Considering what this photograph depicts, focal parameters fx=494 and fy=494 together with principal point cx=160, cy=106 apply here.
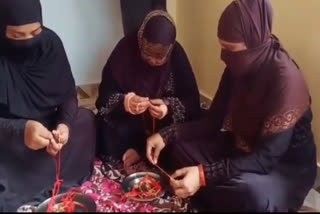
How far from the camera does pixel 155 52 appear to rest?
1933 millimetres

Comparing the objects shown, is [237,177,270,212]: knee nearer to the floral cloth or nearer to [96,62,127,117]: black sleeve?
the floral cloth

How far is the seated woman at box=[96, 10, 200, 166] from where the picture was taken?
6.72 ft

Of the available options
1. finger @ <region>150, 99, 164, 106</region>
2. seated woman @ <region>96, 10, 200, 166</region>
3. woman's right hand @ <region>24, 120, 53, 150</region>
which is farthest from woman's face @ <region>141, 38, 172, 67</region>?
woman's right hand @ <region>24, 120, 53, 150</region>

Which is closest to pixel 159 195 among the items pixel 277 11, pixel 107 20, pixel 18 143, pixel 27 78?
pixel 18 143

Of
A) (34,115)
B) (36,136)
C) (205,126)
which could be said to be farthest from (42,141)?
(205,126)

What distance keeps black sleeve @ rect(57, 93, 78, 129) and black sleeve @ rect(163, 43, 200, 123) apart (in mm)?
376

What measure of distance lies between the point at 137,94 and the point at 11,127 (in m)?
0.56

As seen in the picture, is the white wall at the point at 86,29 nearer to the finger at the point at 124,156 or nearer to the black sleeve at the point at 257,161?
the finger at the point at 124,156

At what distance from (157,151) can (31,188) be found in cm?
50

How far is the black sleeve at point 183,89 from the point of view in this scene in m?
2.04

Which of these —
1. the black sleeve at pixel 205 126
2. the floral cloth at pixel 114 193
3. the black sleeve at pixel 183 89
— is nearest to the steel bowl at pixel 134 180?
the floral cloth at pixel 114 193

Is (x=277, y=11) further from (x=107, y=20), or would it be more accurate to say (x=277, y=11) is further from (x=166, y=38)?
(x=107, y=20)

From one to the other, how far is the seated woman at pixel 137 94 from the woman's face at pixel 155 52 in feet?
0.10

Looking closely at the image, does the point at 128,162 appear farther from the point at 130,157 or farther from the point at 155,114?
the point at 155,114
